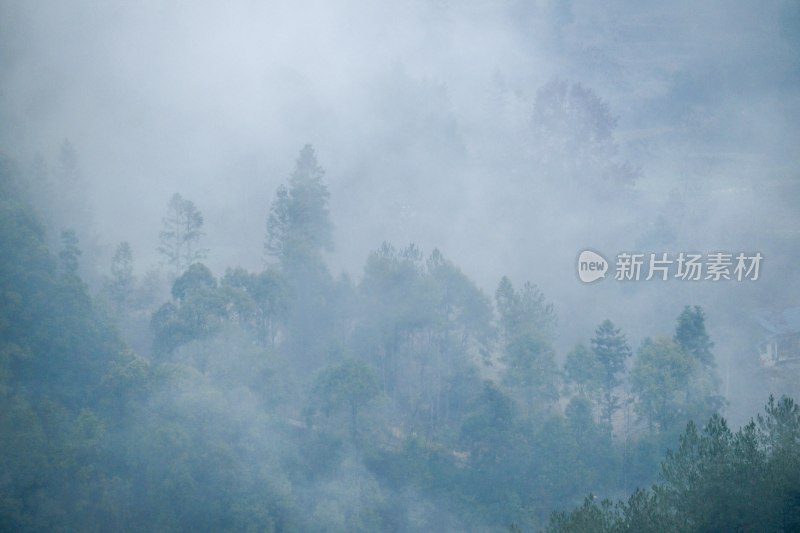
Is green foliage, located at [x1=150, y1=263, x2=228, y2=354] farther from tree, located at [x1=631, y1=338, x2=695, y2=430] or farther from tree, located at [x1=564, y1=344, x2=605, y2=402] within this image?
tree, located at [x1=631, y1=338, x2=695, y2=430]

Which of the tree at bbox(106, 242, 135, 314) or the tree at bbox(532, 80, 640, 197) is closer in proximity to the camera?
the tree at bbox(106, 242, 135, 314)

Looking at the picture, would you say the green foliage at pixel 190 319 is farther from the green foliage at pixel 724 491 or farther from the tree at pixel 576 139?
the tree at pixel 576 139

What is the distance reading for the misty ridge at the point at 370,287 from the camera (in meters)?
24.9

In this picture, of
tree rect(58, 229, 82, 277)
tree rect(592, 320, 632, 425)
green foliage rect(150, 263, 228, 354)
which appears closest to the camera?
green foliage rect(150, 263, 228, 354)

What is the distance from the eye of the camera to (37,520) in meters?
22.8

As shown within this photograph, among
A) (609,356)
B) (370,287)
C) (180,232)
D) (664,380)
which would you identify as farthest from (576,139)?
(180,232)

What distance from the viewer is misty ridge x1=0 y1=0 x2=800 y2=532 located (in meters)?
24.9

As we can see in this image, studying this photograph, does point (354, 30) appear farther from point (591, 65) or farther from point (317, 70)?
point (591, 65)

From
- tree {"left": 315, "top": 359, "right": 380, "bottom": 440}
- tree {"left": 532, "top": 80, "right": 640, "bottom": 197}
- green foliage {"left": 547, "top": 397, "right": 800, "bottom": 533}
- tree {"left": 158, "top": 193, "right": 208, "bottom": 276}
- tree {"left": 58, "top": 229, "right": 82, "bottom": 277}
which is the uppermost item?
tree {"left": 532, "top": 80, "right": 640, "bottom": 197}

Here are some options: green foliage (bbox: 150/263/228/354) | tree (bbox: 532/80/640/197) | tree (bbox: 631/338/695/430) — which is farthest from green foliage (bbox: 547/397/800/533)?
tree (bbox: 532/80/640/197)

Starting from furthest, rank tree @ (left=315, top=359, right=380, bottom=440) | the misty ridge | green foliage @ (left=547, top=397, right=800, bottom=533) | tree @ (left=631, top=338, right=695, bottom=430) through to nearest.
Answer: tree @ (left=631, top=338, right=695, bottom=430)
tree @ (left=315, top=359, right=380, bottom=440)
the misty ridge
green foliage @ (left=547, top=397, right=800, bottom=533)

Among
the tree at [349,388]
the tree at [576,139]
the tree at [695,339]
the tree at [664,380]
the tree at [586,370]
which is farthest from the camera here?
the tree at [576,139]

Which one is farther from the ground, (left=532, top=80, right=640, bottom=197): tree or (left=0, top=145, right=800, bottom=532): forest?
(left=532, top=80, right=640, bottom=197): tree

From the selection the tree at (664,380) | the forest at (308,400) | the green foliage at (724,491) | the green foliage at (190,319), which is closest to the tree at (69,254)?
the forest at (308,400)
